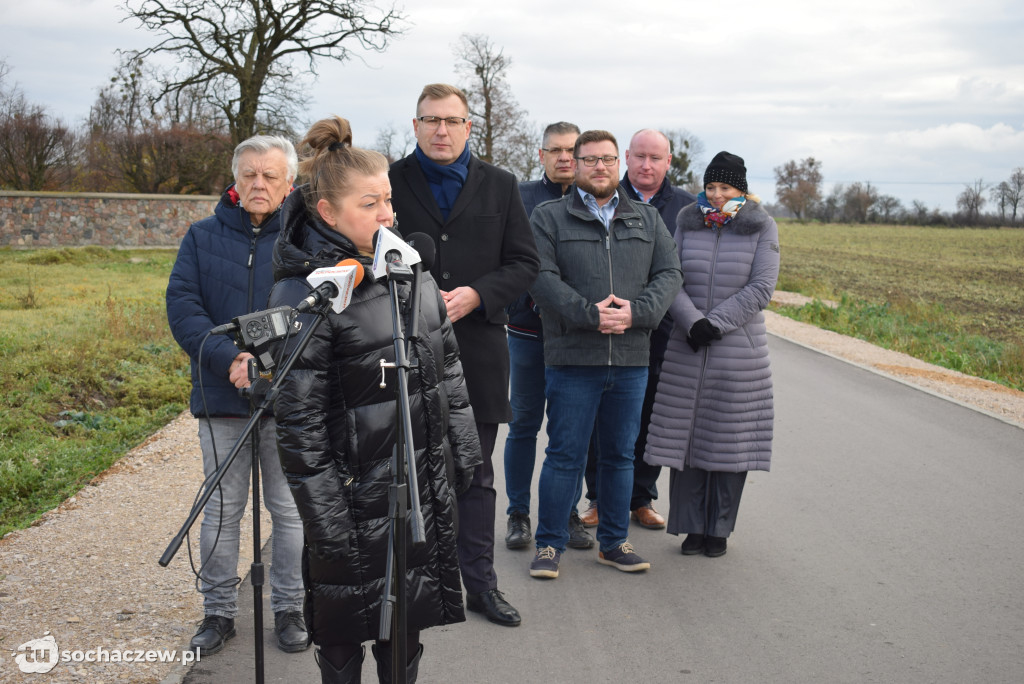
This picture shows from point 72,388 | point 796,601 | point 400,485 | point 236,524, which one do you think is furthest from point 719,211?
point 72,388

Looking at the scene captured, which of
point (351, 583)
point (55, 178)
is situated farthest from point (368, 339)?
point (55, 178)

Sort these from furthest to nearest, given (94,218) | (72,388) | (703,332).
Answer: (94,218) → (72,388) → (703,332)

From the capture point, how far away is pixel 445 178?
471 centimetres

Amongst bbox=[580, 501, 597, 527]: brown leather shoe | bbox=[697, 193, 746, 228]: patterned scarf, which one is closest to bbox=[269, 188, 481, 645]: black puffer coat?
bbox=[697, 193, 746, 228]: patterned scarf

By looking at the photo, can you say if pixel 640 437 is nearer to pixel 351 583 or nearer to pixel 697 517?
pixel 697 517

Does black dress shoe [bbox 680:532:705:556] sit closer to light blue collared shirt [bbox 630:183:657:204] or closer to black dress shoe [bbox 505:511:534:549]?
black dress shoe [bbox 505:511:534:549]

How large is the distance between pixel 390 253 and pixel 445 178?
86.5 inches

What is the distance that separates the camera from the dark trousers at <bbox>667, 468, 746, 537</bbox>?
5613 mm

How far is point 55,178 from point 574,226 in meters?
35.9

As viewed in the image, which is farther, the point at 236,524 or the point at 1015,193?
the point at 1015,193

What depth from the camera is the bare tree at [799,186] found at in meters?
127

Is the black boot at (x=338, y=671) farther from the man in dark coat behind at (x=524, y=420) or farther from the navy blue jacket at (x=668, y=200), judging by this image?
the navy blue jacket at (x=668, y=200)

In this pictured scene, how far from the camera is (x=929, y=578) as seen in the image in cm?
521

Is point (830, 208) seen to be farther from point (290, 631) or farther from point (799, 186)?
point (290, 631)
